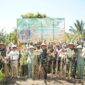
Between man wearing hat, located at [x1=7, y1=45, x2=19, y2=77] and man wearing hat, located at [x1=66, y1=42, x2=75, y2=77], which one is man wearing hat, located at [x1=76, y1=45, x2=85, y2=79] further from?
man wearing hat, located at [x1=7, y1=45, x2=19, y2=77]

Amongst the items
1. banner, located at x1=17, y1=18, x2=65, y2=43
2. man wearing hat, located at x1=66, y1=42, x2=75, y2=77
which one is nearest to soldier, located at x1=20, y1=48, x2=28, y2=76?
man wearing hat, located at x1=66, y1=42, x2=75, y2=77

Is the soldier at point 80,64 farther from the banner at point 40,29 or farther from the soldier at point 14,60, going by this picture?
the banner at point 40,29

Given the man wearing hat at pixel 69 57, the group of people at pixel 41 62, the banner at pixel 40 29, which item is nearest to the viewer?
the man wearing hat at pixel 69 57

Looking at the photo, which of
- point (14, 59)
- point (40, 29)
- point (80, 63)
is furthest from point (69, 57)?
point (40, 29)

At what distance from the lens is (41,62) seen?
48.1 ft

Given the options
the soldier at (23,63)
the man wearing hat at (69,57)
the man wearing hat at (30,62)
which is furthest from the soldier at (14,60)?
Answer: the man wearing hat at (69,57)

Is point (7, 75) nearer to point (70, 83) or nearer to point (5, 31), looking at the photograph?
point (70, 83)

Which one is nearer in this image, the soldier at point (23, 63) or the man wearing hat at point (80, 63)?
the man wearing hat at point (80, 63)

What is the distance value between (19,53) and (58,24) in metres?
5.80

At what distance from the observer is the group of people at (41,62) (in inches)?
566

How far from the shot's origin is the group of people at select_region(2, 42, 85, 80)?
14367 millimetres

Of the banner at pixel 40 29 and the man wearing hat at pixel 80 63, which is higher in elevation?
the banner at pixel 40 29

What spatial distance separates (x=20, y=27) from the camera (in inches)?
806

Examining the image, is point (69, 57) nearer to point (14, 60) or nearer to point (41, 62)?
point (41, 62)
